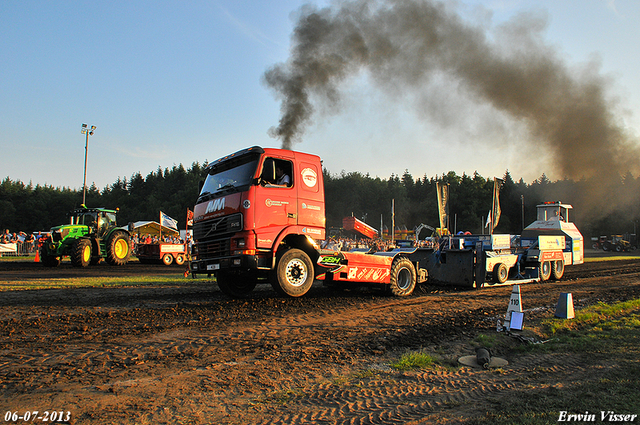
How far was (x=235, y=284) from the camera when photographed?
988 cm

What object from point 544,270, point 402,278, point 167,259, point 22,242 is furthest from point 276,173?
point 22,242

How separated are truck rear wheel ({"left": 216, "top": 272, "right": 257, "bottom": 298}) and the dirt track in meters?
1.47

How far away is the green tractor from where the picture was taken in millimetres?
19562

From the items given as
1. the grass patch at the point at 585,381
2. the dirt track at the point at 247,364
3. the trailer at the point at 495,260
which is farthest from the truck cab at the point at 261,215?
the trailer at the point at 495,260

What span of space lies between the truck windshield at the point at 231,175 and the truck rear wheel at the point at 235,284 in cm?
208

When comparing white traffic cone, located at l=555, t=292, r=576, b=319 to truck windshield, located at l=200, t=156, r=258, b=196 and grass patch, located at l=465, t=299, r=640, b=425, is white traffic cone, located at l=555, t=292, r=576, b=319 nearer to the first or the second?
grass patch, located at l=465, t=299, r=640, b=425

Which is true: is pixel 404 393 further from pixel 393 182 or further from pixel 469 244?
pixel 393 182

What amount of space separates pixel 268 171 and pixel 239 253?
1.79 m

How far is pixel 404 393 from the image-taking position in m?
3.60

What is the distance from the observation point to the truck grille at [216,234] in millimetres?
8086

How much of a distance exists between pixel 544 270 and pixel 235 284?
1137cm

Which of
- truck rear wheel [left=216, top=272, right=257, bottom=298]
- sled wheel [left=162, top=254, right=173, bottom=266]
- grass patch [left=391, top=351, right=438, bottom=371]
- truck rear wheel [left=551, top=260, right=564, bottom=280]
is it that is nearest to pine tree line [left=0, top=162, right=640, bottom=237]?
sled wheel [left=162, top=254, right=173, bottom=266]

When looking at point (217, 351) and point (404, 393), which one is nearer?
point (404, 393)

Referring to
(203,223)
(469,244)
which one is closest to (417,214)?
(469,244)
